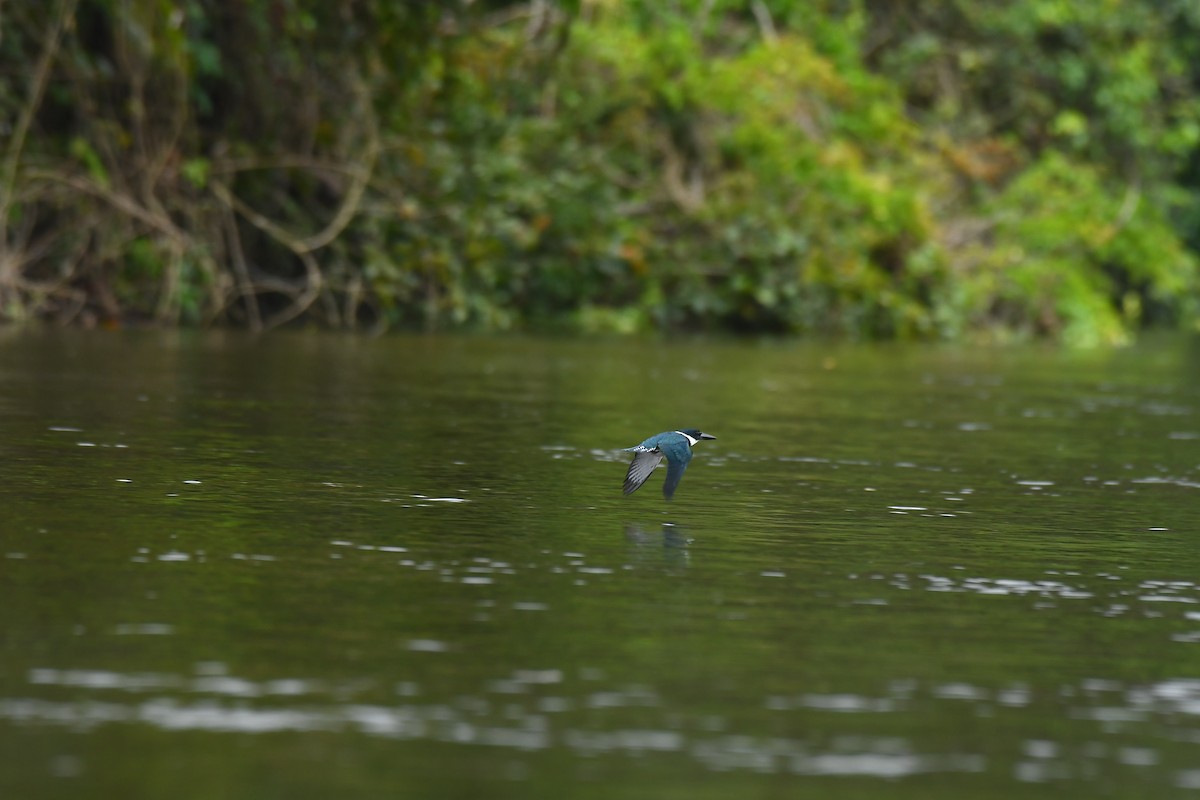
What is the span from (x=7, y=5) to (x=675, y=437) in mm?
13835

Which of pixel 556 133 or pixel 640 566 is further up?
pixel 556 133

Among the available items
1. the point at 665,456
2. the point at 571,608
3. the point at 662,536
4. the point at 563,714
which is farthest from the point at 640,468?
the point at 563,714

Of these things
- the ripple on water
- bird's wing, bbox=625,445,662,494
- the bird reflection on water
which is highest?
bird's wing, bbox=625,445,662,494

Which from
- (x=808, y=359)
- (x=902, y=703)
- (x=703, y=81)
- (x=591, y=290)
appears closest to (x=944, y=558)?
(x=902, y=703)

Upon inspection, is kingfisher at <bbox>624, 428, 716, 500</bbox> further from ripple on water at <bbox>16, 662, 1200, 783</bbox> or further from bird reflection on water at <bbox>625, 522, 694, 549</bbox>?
ripple on water at <bbox>16, 662, 1200, 783</bbox>

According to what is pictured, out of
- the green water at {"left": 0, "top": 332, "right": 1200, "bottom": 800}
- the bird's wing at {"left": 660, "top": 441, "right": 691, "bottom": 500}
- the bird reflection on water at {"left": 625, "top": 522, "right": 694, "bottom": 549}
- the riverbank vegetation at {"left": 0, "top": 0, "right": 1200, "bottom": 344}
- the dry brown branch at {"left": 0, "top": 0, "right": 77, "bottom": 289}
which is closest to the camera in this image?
the green water at {"left": 0, "top": 332, "right": 1200, "bottom": 800}

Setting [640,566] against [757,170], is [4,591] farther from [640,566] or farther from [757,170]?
[757,170]

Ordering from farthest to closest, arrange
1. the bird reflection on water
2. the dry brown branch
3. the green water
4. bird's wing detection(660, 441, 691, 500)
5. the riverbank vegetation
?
the riverbank vegetation
the dry brown branch
bird's wing detection(660, 441, 691, 500)
the bird reflection on water
the green water

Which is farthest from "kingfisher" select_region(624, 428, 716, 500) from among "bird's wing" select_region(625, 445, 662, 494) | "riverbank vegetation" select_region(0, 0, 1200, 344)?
"riverbank vegetation" select_region(0, 0, 1200, 344)

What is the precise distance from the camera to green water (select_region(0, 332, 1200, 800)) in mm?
4262

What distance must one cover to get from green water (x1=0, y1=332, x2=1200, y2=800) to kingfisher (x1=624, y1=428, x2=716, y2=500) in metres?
0.16

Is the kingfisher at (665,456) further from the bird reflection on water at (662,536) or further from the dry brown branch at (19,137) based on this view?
the dry brown branch at (19,137)

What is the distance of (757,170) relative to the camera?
1101 inches

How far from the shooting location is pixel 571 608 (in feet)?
19.4
